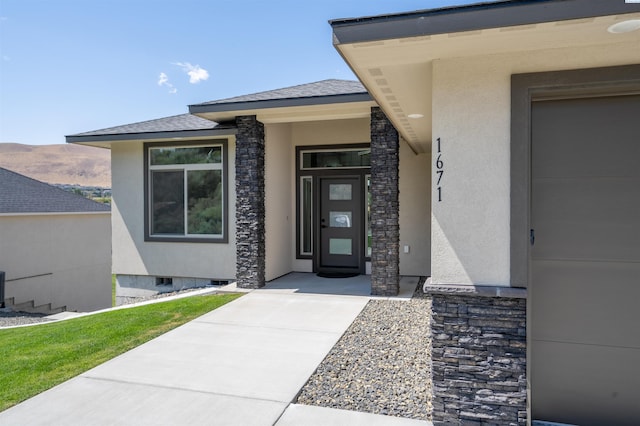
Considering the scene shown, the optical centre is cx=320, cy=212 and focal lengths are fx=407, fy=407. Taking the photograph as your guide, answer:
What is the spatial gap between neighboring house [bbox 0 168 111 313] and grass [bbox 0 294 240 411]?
662 centimetres

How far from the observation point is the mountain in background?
269 feet

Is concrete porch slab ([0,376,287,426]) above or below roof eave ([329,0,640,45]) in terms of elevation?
below

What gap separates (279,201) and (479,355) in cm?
679

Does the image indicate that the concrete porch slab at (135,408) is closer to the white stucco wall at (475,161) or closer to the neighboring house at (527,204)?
the neighboring house at (527,204)

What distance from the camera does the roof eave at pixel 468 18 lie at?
2.45 m

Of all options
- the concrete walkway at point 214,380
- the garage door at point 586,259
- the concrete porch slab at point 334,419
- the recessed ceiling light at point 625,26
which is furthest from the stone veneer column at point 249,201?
the recessed ceiling light at point 625,26

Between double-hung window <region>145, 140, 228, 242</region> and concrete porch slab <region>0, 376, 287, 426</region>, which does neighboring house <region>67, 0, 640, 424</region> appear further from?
double-hung window <region>145, 140, 228, 242</region>

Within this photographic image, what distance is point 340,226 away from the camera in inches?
386

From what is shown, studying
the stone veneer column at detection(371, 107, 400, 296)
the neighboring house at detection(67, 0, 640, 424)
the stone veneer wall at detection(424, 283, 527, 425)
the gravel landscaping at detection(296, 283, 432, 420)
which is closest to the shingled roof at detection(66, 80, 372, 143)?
the stone veneer column at detection(371, 107, 400, 296)

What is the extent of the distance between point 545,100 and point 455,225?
1189 millimetres

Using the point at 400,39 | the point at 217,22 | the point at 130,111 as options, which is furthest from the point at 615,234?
the point at 130,111

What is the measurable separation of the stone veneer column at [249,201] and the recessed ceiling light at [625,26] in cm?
639

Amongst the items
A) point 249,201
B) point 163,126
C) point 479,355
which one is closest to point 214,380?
point 479,355

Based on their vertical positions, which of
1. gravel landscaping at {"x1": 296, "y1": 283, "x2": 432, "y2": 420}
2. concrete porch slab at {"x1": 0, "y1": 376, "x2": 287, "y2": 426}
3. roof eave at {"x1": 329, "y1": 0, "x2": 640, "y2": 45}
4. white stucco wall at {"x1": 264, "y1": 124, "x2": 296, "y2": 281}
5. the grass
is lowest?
the grass
